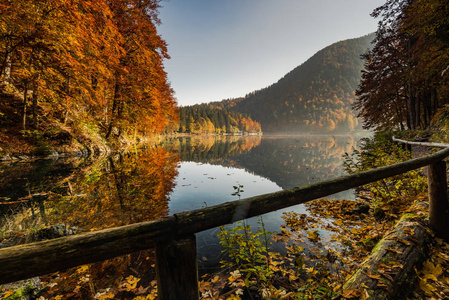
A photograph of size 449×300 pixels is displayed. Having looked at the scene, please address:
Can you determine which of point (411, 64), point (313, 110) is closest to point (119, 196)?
point (411, 64)

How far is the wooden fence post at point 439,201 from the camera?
9.31ft

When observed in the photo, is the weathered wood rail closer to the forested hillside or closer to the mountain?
the forested hillside

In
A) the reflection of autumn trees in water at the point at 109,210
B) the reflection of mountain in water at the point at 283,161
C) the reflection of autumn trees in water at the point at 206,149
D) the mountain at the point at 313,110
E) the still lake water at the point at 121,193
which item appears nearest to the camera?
the reflection of autumn trees in water at the point at 109,210

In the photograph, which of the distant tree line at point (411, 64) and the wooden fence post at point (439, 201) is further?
the distant tree line at point (411, 64)

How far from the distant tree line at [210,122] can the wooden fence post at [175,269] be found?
92587mm

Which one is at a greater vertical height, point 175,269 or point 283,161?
point 175,269

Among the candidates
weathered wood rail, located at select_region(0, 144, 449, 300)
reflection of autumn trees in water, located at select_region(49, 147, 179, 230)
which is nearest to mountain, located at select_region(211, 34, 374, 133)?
reflection of autumn trees in water, located at select_region(49, 147, 179, 230)

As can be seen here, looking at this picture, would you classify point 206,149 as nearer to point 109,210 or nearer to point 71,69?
point 71,69

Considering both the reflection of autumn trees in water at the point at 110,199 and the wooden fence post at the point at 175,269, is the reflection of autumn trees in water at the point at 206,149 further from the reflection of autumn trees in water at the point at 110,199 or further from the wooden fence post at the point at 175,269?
the wooden fence post at the point at 175,269

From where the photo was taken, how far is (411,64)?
1368cm

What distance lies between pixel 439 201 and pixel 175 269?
4248 millimetres

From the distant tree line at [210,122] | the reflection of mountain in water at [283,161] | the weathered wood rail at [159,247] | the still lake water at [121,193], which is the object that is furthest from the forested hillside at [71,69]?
the distant tree line at [210,122]

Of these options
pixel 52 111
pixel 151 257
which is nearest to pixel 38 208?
pixel 151 257

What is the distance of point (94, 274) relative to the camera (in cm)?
326
